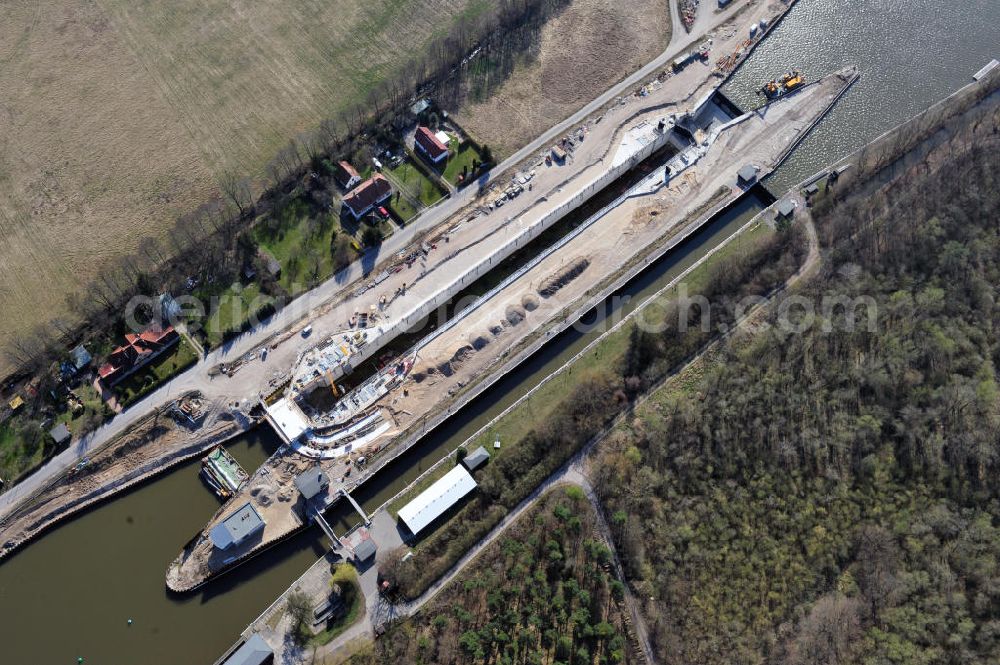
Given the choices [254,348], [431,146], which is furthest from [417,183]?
[254,348]

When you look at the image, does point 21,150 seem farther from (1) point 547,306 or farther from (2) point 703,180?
(2) point 703,180

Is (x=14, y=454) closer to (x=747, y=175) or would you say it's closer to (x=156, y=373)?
(x=156, y=373)

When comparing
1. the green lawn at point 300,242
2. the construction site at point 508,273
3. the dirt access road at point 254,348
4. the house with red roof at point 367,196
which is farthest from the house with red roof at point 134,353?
the house with red roof at point 367,196

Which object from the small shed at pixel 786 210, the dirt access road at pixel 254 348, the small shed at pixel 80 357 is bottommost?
the small shed at pixel 786 210

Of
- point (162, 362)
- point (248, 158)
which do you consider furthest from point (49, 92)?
point (162, 362)

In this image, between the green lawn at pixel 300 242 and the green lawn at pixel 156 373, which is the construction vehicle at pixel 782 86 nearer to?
the green lawn at pixel 300 242

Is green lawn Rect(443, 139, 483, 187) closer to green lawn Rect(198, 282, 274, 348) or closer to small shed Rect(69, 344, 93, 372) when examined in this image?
green lawn Rect(198, 282, 274, 348)

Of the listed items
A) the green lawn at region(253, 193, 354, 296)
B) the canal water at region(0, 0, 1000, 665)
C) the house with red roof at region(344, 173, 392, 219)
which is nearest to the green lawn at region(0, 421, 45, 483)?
the canal water at region(0, 0, 1000, 665)
